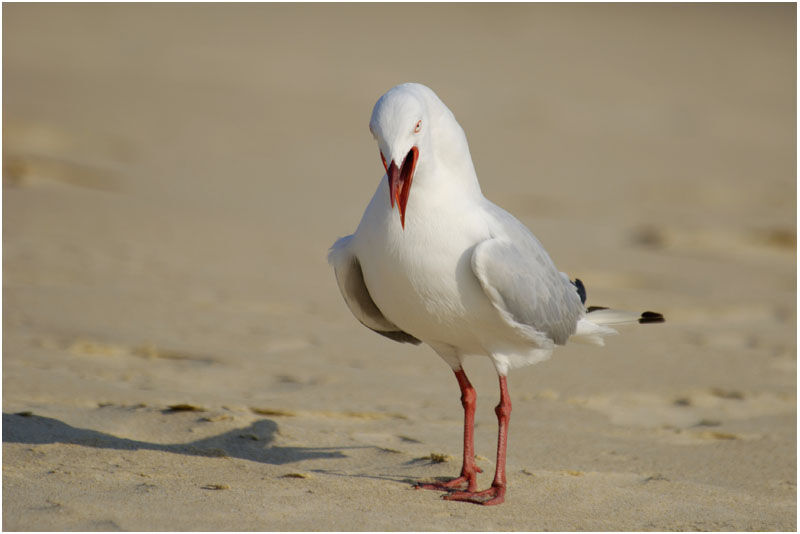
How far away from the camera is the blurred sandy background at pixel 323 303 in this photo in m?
4.06

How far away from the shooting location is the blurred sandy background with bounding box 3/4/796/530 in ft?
13.3

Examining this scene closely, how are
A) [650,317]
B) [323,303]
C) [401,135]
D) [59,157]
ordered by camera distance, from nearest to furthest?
[401,135]
[650,317]
[323,303]
[59,157]

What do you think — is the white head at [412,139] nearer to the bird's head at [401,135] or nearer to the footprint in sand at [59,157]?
the bird's head at [401,135]

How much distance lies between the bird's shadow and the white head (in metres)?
1.28

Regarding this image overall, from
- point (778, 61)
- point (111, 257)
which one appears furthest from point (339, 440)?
point (778, 61)

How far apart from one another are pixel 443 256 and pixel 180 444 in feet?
→ 4.91

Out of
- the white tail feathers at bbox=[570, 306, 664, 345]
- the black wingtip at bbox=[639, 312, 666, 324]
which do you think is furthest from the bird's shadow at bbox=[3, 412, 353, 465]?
the black wingtip at bbox=[639, 312, 666, 324]

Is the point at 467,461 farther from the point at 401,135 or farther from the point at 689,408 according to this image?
the point at 689,408

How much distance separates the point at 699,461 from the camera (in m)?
4.95

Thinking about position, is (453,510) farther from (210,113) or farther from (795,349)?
(210,113)

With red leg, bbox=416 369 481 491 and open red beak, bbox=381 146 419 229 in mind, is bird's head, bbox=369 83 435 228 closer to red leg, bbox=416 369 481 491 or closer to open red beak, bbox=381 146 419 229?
open red beak, bbox=381 146 419 229

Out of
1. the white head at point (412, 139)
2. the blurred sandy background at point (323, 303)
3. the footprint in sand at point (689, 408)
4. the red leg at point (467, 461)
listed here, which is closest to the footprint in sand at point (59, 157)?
the blurred sandy background at point (323, 303)

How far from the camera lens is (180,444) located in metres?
4.50

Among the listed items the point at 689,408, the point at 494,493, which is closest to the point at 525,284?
the point at 494,493
